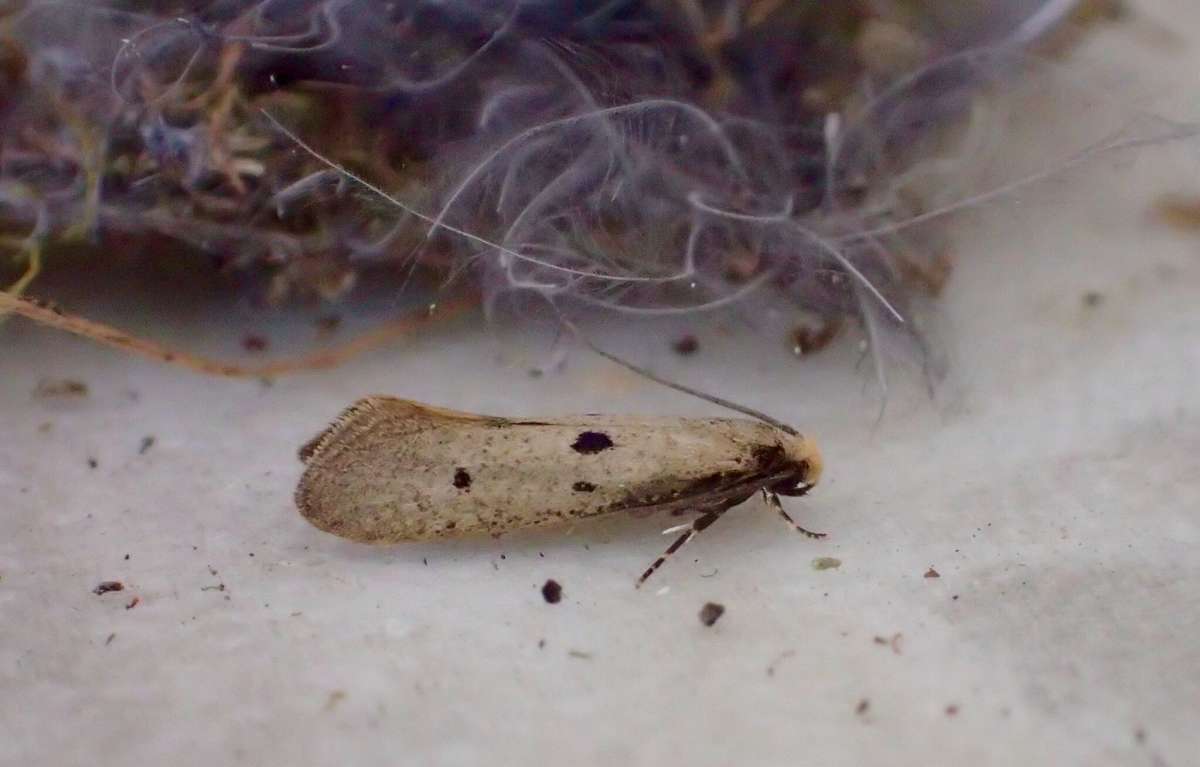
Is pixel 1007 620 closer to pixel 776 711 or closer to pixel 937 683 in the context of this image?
pixel 937 683

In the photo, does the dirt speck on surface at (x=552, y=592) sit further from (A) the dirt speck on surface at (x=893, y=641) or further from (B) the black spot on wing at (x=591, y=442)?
(A) the dirt speck on surface at (x=893, y=641)

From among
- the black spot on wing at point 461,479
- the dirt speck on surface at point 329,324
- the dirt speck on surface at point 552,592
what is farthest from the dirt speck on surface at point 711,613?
the dirt speck on surface at point 329,324

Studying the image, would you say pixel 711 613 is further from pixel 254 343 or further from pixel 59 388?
pixel 59 388

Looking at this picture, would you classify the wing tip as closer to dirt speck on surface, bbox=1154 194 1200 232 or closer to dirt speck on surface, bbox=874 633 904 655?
dirt speck on surface, bbox=874 633 904 655

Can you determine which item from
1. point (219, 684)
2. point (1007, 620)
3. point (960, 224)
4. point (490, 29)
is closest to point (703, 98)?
point (490, 29)

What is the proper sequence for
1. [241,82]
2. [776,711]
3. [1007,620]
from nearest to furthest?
[776,711] < [1007,620] < [241,82]

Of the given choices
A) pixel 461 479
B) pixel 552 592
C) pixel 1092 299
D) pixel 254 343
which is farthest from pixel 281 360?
pixel 1092 299
